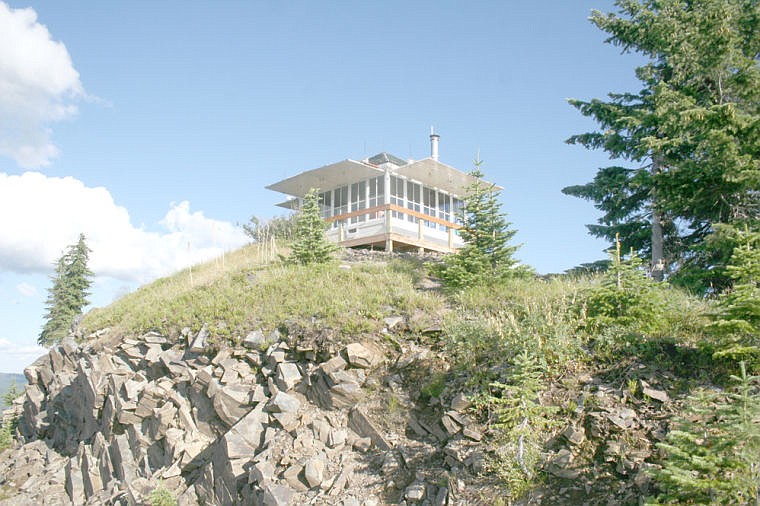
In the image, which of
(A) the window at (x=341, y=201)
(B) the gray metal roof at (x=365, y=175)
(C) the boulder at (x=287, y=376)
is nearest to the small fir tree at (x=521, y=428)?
(C) the boulder at (x=287, y=376)

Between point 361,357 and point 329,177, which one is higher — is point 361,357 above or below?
below

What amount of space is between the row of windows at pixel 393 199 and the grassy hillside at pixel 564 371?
12287mm

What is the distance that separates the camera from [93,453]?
11758 millimetres

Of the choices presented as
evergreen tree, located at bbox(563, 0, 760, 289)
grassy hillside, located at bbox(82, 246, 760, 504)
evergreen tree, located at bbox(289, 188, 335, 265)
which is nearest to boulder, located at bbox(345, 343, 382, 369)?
grassy hillside, located at bbox(82, 246, 760, 504)

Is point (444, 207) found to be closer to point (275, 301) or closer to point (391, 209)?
point (391, 209)

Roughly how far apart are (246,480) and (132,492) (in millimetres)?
2806

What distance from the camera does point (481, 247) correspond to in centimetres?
1234

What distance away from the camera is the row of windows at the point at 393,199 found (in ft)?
79.7

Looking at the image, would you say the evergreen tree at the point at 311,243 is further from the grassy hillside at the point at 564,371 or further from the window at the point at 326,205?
the window at the point at 326,205

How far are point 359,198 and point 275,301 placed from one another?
539 inches

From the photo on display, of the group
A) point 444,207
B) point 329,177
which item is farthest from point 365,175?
point 444,207

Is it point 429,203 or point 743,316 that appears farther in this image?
point 429,203

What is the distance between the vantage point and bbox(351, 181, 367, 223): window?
966 inches

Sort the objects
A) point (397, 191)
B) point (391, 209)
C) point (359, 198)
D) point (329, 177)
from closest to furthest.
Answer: point (391, 209) < point (397, 191) < point (329, 177) < point (359, 198)
